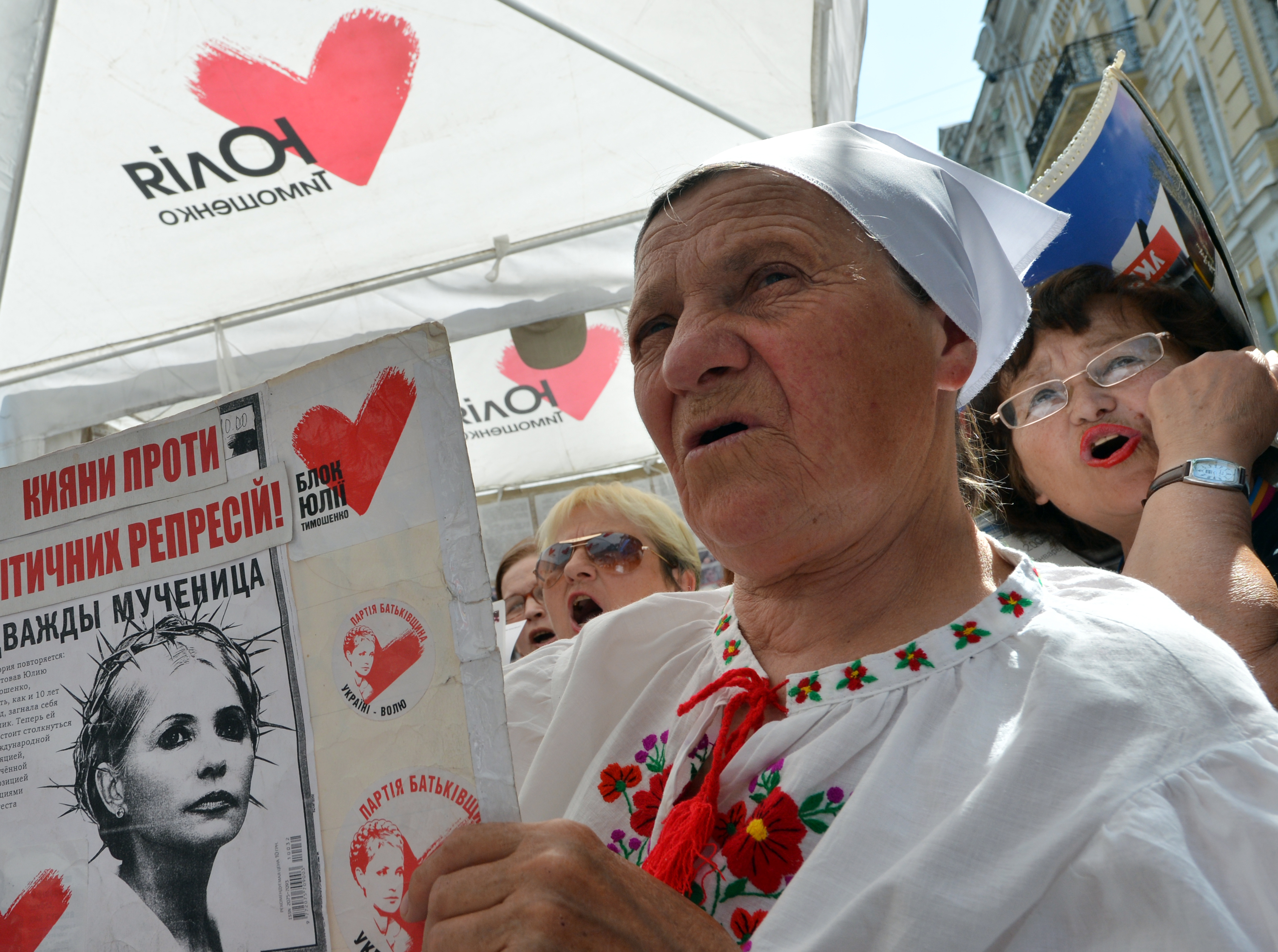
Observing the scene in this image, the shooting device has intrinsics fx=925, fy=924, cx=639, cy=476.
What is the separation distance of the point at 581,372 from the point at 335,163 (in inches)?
89.0

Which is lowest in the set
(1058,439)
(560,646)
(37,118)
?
(560,646)

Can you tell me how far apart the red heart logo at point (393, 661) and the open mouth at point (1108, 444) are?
1263mm

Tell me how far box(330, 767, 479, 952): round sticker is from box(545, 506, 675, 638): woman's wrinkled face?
6.81 feet

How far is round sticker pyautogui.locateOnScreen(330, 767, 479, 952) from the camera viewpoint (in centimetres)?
79

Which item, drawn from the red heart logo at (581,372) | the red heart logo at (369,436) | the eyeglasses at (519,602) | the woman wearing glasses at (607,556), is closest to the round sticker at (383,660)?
the red heart logo at (369,436)

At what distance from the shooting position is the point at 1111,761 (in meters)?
0.78

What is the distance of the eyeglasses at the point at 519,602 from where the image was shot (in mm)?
3627

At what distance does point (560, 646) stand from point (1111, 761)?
822 mm

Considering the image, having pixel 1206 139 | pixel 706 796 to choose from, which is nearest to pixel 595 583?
pixel 706 796

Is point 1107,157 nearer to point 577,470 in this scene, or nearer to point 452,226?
point 452,226

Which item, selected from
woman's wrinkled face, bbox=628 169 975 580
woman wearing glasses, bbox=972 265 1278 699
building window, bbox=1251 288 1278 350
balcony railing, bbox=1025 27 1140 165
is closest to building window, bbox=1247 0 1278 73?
balcony railing, bbox=1025 27 1140 165

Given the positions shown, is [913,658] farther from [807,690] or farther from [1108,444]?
[1108,444]

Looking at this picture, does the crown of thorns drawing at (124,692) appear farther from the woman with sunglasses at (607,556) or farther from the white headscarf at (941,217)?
the woman with sunglasses at (607,556)

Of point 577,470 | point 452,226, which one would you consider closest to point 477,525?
point 452,226
